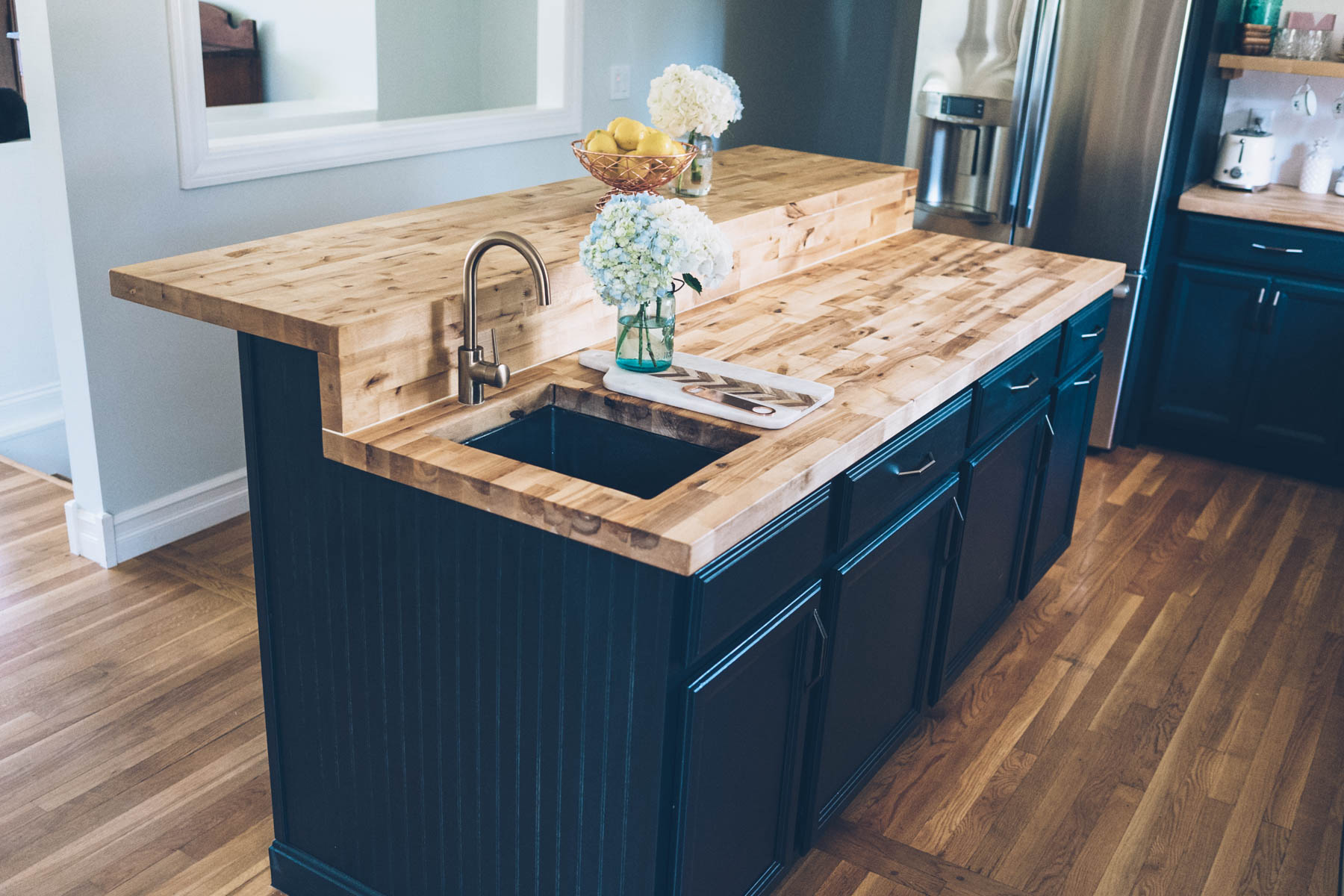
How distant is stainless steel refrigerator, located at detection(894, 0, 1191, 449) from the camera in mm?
3809

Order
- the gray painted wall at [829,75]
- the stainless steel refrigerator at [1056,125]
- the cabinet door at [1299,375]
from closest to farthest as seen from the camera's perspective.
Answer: the stainless steel refrigerator at [1056,125]
the cabinet door at [1299,375]
the gray painted wall at [829,75]

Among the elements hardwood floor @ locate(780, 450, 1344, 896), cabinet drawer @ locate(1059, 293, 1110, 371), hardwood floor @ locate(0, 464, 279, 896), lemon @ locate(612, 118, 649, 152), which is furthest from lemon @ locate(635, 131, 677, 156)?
hardwood floor @ locate(0, 464, 279, 896)

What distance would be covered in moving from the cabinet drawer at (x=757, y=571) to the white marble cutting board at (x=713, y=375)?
5.8 inches

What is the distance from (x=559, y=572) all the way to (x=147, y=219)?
2034mm

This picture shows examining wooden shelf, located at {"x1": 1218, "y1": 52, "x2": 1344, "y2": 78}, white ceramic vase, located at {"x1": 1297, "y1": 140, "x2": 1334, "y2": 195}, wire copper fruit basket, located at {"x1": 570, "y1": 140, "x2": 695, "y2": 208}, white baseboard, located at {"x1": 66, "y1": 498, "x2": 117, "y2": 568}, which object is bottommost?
white baseboard, located at {"x1": 66, "y1": 498, "x2": 117, "y2": 568}

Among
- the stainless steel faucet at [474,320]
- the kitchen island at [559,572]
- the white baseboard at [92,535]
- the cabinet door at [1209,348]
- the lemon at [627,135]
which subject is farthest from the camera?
the cabinet door at [1209,348]

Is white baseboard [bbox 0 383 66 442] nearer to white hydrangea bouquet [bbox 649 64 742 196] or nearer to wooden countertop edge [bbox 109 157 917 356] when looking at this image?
wooden countertop edge [bbox 109 157 917 356]

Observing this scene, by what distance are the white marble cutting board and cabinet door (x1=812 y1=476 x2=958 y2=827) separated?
27 cm

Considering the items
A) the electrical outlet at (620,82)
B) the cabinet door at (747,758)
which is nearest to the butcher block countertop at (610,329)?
the cabinet door at (747,758)

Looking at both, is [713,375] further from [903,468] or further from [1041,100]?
[1041,100]

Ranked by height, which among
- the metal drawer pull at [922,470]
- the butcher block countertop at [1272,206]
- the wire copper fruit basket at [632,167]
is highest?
the wire copper fruit basket at [632,167]

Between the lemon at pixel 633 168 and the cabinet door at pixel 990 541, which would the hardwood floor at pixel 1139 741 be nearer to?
the cabinet door at pixel 990 541

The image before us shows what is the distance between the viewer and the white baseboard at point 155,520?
319 cm

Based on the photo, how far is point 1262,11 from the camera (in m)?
4.05
